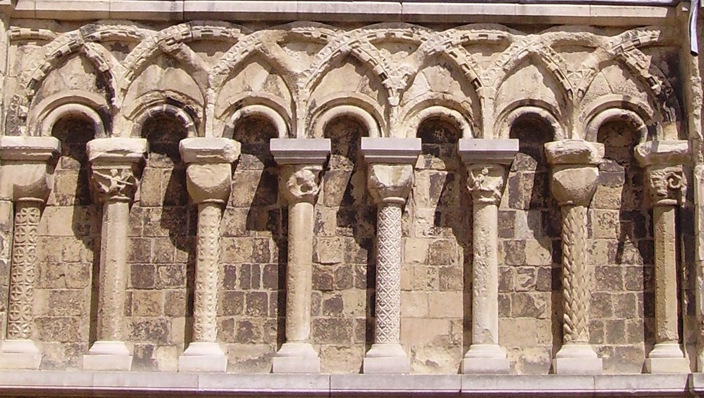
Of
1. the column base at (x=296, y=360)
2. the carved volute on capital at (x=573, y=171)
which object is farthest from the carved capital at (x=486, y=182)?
the column base at (x=296, y=360)

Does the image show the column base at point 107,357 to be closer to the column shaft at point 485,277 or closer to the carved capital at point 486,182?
the column shaft at point 485,277

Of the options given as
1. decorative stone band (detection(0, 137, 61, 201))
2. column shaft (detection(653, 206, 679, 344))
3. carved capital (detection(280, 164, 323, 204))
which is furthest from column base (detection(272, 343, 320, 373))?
column shaft (detection(653, 206, 679, 344))

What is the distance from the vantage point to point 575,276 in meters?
11.8

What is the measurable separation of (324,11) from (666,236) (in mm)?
3718

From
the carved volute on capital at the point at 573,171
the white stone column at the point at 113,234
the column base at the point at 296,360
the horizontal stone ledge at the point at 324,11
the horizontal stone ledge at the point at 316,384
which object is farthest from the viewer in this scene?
the horizontal stone ledge at the point at 324,11

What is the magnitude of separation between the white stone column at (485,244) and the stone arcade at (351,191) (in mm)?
20

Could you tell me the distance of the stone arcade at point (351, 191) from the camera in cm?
1180

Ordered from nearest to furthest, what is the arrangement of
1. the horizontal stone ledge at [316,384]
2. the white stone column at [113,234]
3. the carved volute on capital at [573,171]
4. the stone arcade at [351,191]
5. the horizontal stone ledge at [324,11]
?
1. the horizontal stone ledge at [316,384]
2. the white stone column at [113,234]
3. the stone arcade at [351,191]
4. the carved volute on capital at [573,171]
5. the horizontal stone ledge at [324,11]

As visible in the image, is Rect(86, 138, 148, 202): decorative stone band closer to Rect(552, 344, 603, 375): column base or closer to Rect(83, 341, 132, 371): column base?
Rect(83, 341, 132, 371): column base

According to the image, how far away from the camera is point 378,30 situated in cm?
1218

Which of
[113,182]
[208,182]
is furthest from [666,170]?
[113,182]

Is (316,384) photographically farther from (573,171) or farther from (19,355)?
(573,171)

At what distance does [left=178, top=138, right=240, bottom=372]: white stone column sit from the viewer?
11.7 metres

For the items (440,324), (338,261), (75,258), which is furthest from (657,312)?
(75,258)
